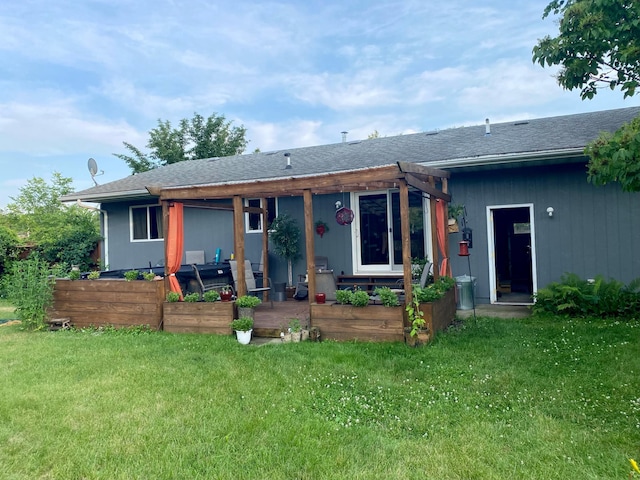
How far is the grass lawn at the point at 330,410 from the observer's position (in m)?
2.46

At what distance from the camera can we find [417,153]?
8.23 m

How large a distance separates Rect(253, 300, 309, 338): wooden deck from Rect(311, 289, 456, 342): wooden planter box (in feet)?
2.07

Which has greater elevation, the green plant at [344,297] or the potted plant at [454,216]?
the potted plant at [454,216]

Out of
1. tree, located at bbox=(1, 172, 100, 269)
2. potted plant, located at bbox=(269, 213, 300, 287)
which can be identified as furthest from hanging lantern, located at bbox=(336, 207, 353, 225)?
tree, located at bbox=(1, 172, 100, 269)

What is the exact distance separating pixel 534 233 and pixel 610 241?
1.10 meters

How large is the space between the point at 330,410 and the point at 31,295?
18.8 ft

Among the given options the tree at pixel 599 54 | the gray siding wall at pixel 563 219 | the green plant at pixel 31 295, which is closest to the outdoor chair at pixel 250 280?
the green plant at pixel 31 295

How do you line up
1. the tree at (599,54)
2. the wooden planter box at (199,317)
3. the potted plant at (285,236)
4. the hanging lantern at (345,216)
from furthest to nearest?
1. the potted plant at (285,236)
2. the hanging lantern at (345,216)
3. the wooden planter box at (199,317)
4. the tree at (599,54)

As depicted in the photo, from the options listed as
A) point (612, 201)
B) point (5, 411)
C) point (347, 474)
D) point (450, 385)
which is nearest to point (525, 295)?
point (612, 201)

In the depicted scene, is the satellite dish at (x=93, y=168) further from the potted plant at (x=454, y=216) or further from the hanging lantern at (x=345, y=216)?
the potted plant at (x=454, y=216)

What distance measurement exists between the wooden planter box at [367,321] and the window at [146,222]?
6.60 meters

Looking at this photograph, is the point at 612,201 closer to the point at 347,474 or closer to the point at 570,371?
the point at 570,371

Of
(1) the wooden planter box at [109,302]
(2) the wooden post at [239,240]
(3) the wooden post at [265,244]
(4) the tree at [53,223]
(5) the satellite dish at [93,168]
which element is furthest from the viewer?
(4) the tree at [53,223]

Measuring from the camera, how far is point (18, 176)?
21.0 metres
